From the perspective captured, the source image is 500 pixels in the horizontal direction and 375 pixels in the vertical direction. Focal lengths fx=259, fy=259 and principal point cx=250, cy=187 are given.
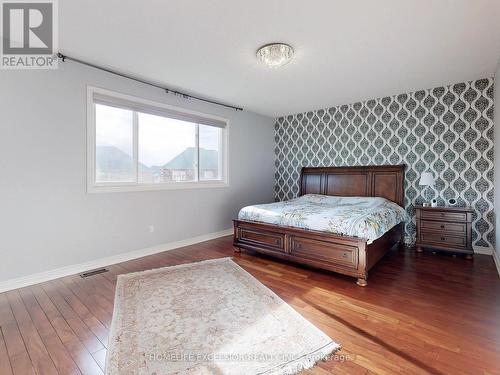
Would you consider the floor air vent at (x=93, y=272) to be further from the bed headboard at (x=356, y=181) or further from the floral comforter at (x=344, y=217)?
the bed headboard at (x=356, y=181)

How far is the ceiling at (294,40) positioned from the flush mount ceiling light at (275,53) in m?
0.07

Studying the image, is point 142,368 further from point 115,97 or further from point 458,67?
point 458,67

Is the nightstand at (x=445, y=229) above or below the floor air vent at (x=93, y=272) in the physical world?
Answer: above

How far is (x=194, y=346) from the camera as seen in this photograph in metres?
1.79

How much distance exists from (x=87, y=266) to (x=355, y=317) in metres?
3.15

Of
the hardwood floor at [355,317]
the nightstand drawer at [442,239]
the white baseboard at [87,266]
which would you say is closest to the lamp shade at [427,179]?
the nightstand drawer at [442,239]

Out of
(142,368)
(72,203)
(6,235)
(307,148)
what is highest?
(307,148)

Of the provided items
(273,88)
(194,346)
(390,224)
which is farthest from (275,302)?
(273,88)

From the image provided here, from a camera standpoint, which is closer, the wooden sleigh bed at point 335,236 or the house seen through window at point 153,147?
the wooden sleigh bed at point 335,236

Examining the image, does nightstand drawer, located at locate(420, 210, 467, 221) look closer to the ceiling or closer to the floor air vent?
the ceiling

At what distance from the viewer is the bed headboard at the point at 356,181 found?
4.37 metres

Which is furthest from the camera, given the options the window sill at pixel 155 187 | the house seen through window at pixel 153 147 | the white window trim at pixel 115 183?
the house seen through window at pixel 153 147

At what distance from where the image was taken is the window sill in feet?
A: 11.1

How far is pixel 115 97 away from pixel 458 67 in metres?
4.52
